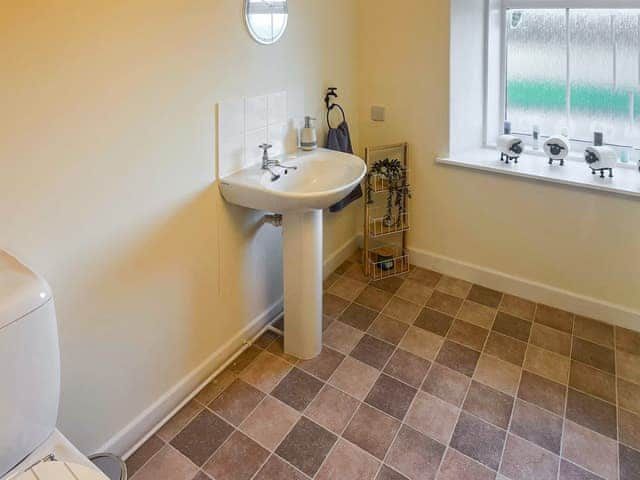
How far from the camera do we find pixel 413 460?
1803 mm

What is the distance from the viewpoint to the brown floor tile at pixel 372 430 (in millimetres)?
1860

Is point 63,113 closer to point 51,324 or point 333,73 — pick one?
point 51,324

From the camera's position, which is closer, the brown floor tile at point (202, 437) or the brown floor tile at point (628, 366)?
the brown floor tile at point (202, 437)

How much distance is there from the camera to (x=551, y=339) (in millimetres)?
2445

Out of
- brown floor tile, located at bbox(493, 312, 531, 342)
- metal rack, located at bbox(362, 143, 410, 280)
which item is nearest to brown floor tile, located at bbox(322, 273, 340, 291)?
metal rack, located at bbox(362, 143, 410, 280)

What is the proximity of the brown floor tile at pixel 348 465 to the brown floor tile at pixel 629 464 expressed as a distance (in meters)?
0.87

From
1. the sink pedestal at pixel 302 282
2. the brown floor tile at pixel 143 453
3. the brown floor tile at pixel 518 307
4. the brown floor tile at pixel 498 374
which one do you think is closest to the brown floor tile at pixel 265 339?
the sink pedestal at pixel 302 282

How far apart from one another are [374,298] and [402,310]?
0.62 ft

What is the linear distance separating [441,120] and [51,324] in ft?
7.38

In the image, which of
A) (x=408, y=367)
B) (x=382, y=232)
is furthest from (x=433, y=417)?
(x=382, y=232)

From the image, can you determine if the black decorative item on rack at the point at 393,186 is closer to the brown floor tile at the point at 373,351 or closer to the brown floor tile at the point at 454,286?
the brown floor tile at the point at 454,286

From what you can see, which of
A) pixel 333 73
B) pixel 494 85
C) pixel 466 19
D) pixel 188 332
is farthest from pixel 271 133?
pixel 494 85

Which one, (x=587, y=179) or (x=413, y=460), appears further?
(x=587, y=179)

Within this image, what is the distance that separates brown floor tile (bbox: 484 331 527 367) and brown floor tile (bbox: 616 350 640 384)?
0.40 metres
